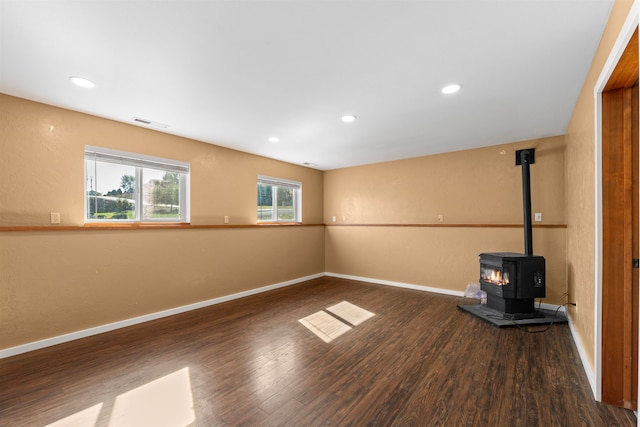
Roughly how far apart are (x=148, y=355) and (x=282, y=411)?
1552 millimetres

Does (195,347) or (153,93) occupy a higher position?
(153,93)

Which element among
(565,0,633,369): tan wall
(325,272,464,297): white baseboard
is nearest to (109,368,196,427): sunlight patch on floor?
(565,0,633,369): tan wall

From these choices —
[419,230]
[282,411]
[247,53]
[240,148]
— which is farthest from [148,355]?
[419,230]

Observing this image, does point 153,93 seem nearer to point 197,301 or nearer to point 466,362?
point 197,301

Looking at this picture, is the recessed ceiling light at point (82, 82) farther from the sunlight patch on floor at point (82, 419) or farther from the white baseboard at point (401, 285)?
the white baseboard at point (401, 285)

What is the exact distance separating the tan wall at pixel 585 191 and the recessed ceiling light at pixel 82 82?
363cm

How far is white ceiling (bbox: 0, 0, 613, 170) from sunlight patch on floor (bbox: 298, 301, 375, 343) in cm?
244

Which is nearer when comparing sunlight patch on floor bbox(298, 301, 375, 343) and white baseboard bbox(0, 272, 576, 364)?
white baseboard bbox(0, 272, 576, 364)

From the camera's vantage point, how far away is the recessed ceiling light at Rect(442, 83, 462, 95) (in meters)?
2.44

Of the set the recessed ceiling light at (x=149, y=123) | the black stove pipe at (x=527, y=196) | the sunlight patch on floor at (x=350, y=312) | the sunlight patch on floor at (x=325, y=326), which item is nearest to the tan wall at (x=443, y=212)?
the black stove pipe at (x=527, y=196)

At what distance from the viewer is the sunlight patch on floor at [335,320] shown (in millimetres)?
3076

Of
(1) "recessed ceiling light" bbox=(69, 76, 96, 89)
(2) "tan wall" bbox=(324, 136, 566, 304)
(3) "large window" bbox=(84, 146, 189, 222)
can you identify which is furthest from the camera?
(2) "tan wall" bbox=(324, 136, 566, 304)

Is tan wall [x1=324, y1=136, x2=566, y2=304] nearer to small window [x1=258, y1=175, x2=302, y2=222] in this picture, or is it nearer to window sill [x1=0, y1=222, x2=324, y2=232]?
small window [x1=258, y1=175, x2=302, y2=222]

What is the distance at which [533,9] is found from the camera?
1.55 metres
